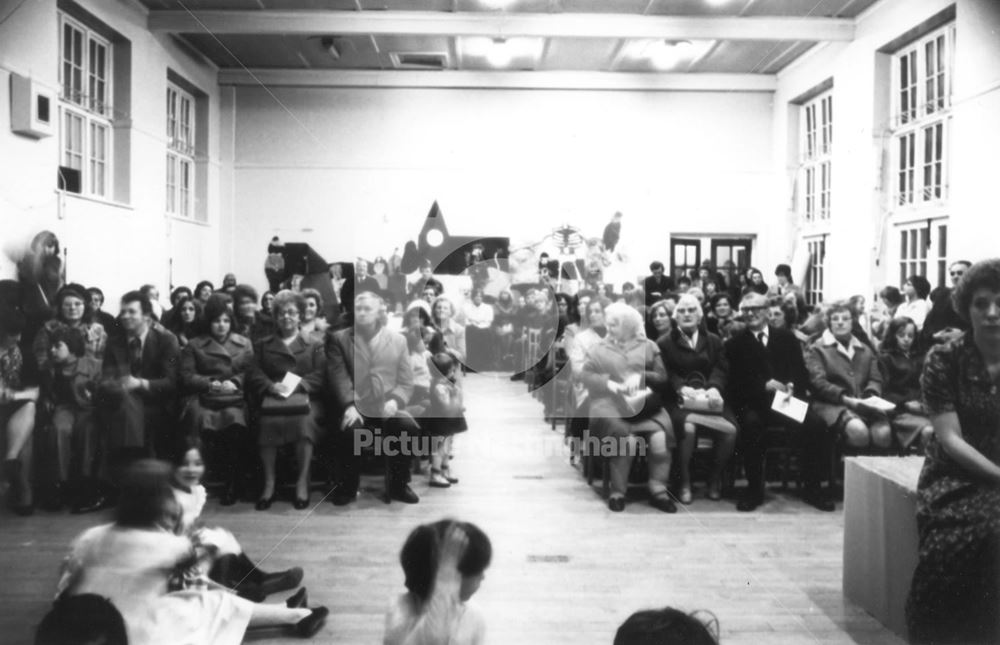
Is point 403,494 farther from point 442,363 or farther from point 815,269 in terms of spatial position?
point 815,269

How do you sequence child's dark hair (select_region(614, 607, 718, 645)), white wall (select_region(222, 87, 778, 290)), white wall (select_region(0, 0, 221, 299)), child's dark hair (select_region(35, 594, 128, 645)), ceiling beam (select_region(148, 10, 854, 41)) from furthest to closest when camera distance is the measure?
ceiling beam (select_region(148, 10, 854, 41)), white wall (select_region(222, 87, 778, 290)), white wall (select_region(0, 0, 221, 299)), child's dark hair (select_region(35, 594, 128, 645)), child's dark hair (select_region(614, 607, 718, 645))

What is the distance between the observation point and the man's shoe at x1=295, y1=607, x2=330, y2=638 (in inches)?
91.9

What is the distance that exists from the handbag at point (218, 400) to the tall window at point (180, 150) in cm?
358

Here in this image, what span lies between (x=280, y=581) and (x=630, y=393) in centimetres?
199

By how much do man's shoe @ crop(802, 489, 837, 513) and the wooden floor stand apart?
50mm

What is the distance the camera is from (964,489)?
5.57 ft

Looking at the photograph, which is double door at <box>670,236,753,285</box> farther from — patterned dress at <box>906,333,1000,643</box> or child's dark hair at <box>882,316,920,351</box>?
patterned dress at <box>906,333,1000,643</box>

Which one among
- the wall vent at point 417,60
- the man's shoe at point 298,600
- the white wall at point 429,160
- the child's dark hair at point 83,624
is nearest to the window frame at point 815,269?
the white wall at point 429,160

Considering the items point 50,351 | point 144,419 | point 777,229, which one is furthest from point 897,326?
point 777,229

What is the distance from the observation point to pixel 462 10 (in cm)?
806

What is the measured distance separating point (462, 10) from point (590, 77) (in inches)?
58.5

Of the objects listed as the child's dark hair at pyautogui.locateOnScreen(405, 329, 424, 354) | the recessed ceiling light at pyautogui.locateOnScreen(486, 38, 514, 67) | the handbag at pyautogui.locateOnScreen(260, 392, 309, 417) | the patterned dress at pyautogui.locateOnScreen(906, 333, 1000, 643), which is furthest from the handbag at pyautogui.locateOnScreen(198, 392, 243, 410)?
the recessed ceiling light at pyautogui.locateOnScreen(486, 38, 514, 67)

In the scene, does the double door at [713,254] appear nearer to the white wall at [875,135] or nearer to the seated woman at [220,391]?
the white wall at [875,135]

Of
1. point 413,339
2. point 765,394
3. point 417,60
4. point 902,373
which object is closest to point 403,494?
point 413,339
